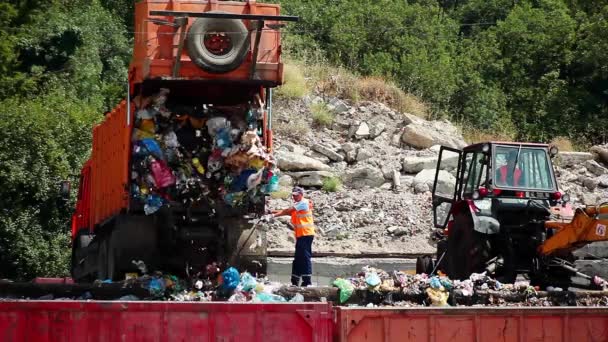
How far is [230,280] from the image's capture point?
1252cm

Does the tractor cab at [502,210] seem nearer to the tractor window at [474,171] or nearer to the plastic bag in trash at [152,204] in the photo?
the tractor window at [474,171]

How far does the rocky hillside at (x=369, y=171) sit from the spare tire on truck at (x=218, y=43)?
9.10 meters

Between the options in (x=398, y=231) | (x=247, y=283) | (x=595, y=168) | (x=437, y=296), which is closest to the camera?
(x=437, y=296)

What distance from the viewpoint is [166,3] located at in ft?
43.7

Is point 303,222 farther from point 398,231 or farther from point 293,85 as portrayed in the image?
point 293,85

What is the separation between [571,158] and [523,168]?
541 inches

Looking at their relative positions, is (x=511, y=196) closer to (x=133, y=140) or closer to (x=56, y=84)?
(x=133, y=140)

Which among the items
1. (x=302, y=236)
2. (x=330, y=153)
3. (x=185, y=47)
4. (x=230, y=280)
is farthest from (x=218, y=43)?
(x=330, y=153)

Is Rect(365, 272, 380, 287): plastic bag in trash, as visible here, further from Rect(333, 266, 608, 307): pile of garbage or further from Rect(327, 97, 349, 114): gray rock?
Rect(327, 97, 349, 114): gray rock

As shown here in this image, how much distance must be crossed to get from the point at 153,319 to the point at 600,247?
8467 mm

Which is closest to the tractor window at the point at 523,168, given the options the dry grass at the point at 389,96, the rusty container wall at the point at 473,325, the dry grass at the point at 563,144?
the rusty container wall at the point at 473,325

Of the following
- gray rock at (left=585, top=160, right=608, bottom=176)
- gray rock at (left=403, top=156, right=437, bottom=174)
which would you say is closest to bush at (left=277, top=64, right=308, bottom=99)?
gray rock at (left=403, top=156, right=437, bottom=174)

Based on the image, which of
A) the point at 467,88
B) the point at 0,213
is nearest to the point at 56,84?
the point at 0,213

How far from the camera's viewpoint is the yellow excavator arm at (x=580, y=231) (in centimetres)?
1312
